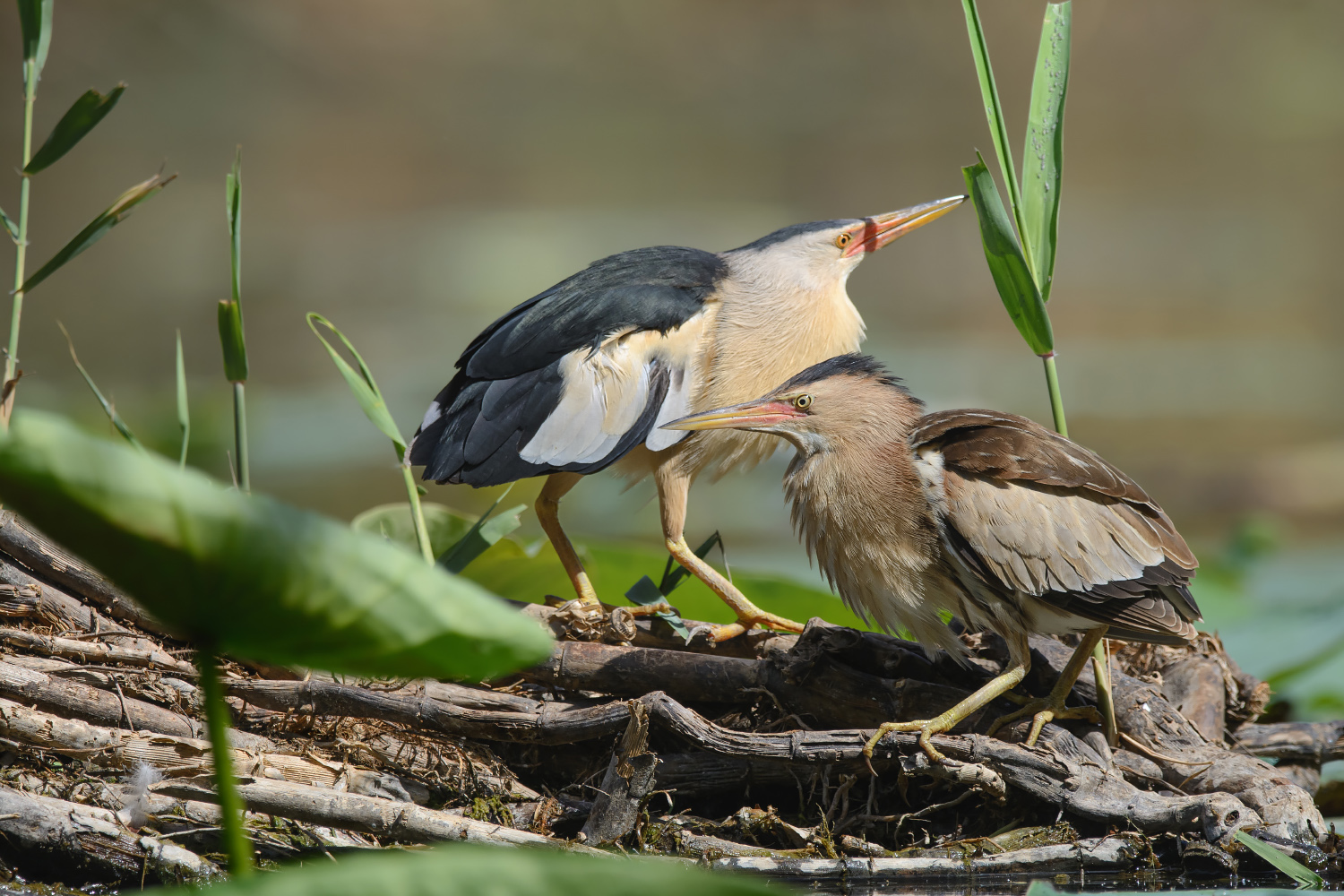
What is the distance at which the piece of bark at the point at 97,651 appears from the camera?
2.04 m

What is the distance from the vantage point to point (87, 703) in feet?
6.42

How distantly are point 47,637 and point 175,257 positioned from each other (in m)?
8.13

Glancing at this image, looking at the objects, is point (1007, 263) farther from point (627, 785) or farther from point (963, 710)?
point (627, 785)

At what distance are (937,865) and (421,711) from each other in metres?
0.93

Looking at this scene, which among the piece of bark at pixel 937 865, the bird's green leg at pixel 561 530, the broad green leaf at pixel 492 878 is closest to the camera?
the broad green leaf at pixel 492 878

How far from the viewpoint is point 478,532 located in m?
2.34

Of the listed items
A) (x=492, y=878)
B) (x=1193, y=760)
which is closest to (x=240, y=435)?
(x=492, y=878)

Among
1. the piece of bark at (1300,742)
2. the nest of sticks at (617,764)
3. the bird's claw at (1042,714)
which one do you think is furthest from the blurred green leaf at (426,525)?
the piece of bark at (1300,742)

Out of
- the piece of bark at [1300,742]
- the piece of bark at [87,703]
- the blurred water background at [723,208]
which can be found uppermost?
the blurred water background at [723,208]

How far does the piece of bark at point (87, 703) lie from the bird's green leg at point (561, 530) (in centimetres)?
88

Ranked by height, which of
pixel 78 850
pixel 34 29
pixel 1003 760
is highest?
pixel 34 29

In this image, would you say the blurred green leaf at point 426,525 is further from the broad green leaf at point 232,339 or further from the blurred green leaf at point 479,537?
the broad green leaf at point 232,339

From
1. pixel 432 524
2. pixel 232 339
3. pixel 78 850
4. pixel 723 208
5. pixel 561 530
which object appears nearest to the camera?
pixel 78 850

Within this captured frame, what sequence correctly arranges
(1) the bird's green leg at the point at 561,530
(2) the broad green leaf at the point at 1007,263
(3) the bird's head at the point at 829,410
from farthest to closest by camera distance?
(1) the bird's green leg at the point at 561,530 < (3) the bird's head at the point at 829,410 < (2) the broad green leaf at the point at 1007,263
